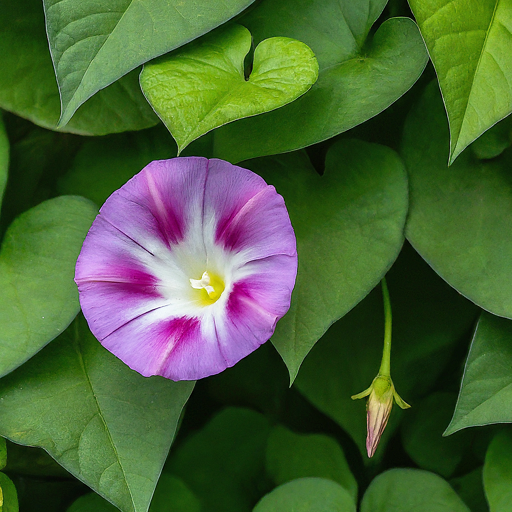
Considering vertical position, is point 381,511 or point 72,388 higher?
point 72,388

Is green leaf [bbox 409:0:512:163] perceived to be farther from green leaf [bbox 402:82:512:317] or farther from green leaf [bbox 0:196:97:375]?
green leaf [bbox 0:196:97:375]

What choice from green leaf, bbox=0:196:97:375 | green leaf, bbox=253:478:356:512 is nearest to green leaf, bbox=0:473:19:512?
green leaf, bbox=0:196:97:375

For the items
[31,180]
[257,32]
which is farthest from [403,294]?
[31,180]

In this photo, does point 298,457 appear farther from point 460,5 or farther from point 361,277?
point 460,5

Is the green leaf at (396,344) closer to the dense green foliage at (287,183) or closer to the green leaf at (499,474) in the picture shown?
the dense green foliage at (287,183)

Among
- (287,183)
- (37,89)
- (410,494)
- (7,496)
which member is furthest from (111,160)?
(410,494)

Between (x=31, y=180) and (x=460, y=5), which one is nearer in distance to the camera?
(x=460, y=5)
